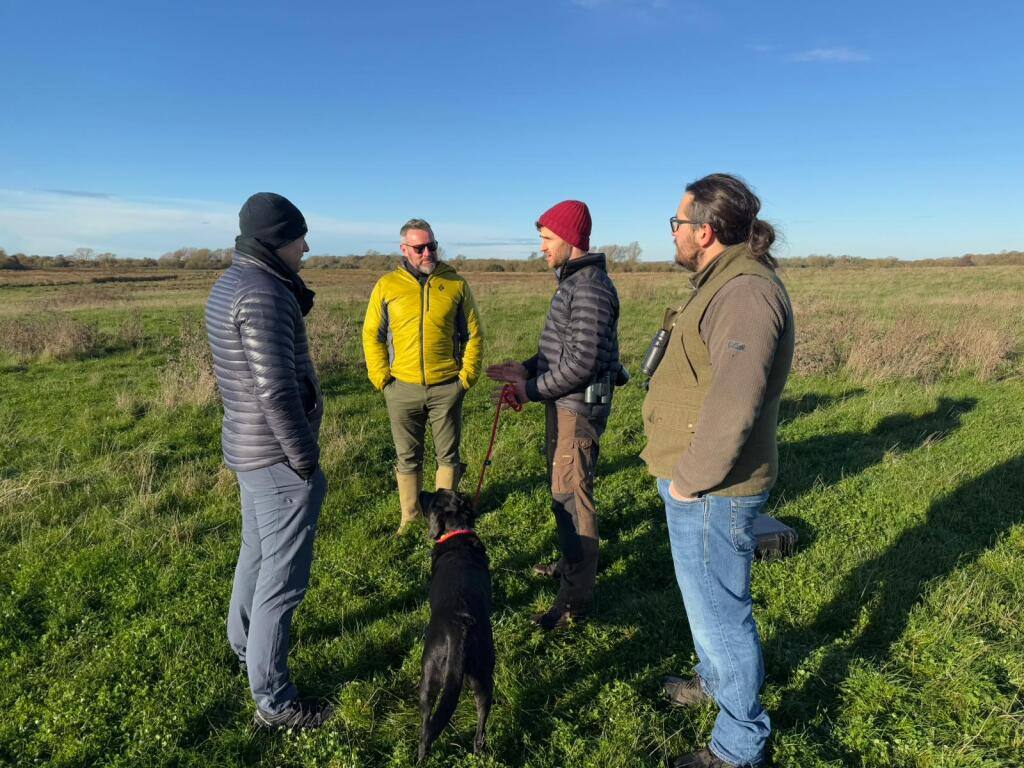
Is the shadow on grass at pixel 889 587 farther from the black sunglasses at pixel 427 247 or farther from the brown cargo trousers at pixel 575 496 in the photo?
the black sunglasses at pixel 427 247

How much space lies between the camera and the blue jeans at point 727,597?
84.7 inches

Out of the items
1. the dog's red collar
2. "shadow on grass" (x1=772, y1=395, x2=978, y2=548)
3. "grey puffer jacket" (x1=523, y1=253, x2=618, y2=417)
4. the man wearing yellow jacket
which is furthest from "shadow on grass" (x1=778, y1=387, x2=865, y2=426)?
the dog's red collar

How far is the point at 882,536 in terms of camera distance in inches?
174

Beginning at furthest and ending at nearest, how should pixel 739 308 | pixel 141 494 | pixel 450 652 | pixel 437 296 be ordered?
1. pixel 141 494
2. pixel 437 296
3. pixel 450 652
4. pixel 739 308

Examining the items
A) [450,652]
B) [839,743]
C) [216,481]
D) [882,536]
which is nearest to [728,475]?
[450,652]

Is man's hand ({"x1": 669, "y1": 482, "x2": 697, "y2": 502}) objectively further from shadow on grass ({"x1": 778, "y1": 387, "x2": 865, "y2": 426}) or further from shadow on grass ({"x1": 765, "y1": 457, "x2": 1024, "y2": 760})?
shadow on grass ({"x1": 778, "y1": 387, "x2": 865, "y2": 426})

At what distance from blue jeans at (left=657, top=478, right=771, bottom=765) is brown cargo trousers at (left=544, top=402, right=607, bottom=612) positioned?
3.40 ft

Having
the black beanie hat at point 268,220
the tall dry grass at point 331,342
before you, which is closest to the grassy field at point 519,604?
the black beanie hat at point 268,220

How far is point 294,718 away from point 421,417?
241 cm

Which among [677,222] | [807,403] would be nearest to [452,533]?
[677,222]

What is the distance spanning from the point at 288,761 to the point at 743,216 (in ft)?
10.0

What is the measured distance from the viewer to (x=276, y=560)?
101 inches

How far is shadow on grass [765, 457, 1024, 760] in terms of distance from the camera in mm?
2928

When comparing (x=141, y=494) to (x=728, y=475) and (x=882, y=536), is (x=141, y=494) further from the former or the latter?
(x=882, y=536)
